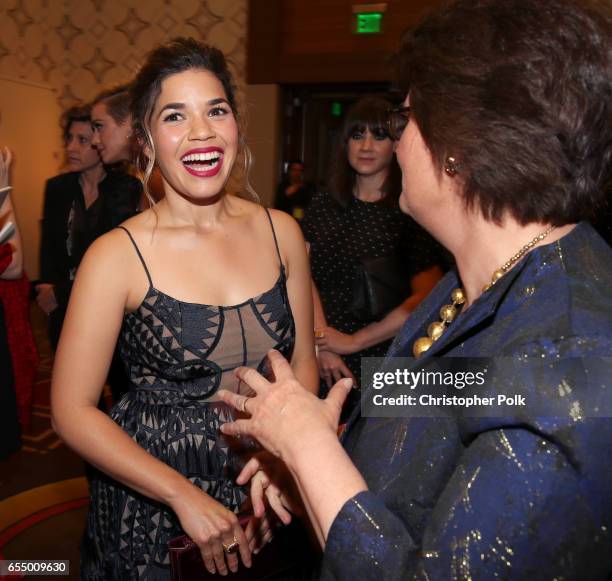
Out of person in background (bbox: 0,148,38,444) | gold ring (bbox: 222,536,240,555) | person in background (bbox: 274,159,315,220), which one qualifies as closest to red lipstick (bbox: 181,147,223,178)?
gold ring (bbox: 222,536,240,555)

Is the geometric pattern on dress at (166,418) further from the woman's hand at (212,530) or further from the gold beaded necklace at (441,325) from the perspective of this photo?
the gold beaded necklace at (441,325)

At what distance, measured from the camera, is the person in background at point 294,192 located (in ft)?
18.9

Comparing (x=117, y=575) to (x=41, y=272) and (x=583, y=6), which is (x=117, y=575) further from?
(x=41, y=272)

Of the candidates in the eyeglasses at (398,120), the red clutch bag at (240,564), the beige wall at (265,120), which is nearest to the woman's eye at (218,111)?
the eyeglasses at (398,120)

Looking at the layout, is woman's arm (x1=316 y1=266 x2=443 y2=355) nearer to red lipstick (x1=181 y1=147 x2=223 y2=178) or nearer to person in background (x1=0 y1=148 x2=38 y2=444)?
red lipstick (x1=181 y1=147 x2=223 y2=178)

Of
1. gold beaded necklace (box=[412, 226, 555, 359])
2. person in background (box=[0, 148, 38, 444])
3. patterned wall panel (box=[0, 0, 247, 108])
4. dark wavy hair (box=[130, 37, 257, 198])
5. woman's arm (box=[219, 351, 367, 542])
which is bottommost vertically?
person in background (box=[0, 148, 38, 444])

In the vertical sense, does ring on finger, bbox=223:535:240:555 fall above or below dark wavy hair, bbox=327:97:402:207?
below

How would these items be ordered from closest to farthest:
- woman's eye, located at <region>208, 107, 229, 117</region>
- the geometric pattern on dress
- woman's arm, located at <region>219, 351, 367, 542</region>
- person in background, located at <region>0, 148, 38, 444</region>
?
woman's arm, located at <region>219, 351, 367, 542</region>
the geometric pattern on dress
woman's eye, located at <region>208, 107, 229, 117</region>
person in background, located at <region>0, 148, 38, 444</region>

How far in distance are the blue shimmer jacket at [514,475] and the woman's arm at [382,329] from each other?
1.46 meters

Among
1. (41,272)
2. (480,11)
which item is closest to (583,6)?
(480,11)

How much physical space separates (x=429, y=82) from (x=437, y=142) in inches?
4.0

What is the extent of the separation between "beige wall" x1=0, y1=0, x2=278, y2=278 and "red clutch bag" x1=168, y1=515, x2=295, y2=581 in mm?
5019

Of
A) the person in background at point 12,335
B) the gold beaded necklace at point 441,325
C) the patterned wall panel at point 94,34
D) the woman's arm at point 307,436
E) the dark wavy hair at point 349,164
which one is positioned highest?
the patterned wall panel at point 94,34

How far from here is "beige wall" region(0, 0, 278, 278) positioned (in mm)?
6203
